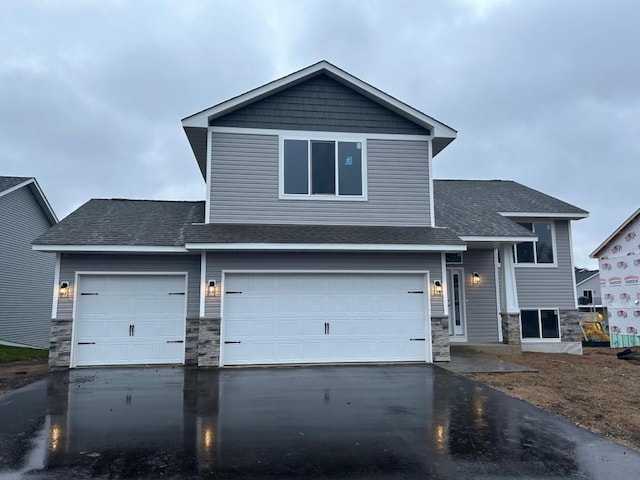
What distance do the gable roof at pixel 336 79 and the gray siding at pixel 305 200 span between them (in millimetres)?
488

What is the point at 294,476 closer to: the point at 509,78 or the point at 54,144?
the point at 509,78

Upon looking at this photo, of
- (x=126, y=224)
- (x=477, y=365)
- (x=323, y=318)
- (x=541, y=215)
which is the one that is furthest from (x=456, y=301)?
(x=126, y=224)

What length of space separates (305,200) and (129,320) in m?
5.03

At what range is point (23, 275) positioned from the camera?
60.1ft

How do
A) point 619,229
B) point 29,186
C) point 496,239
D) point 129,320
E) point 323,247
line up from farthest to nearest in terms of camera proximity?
point 619,229
point 29,186
point 496,239
point 129,320
point 323,247

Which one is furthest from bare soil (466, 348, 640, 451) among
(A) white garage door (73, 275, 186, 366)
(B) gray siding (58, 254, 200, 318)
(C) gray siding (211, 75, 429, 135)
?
(A) white garage door (73, 275, 186, 366)

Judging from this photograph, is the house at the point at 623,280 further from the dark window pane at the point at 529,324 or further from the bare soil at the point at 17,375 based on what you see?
the bare soil at the point at 17,375

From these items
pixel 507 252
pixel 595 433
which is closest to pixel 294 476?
pixel 595 433

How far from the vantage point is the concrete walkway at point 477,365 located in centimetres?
952

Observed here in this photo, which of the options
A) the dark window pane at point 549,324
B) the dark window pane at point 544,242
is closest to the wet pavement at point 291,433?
the dark window pane at point 549,324

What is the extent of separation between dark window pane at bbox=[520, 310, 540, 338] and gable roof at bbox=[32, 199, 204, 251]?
10.2 meters

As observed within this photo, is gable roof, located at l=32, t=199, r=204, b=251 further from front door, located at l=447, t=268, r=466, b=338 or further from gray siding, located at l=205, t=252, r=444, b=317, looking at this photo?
front door, located at l=447, t=268, r=466, b=338

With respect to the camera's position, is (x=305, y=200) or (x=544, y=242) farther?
(x=544, y=242)

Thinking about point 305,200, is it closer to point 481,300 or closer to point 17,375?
point 481,300
